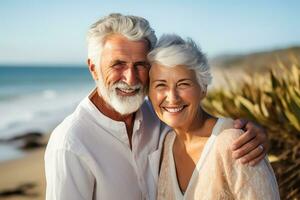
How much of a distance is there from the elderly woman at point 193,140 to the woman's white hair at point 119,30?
0.15 meters

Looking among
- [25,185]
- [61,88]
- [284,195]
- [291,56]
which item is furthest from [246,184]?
[61,88]

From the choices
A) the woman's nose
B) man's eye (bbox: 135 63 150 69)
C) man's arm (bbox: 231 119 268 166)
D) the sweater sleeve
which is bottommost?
the sweater sleeve

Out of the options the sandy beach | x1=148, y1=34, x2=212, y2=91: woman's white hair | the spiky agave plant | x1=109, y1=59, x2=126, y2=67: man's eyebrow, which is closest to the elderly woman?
x1=148, y1=34, x2=212, y2=91: woman's white hair

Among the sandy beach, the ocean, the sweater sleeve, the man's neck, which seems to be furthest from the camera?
the ocean

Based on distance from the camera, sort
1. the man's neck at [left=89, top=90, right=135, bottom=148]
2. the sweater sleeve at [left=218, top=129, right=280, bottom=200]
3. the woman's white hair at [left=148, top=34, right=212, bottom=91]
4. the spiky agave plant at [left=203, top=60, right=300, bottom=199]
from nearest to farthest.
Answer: the sweater sleeve at [left=218, top=129, right=280, bottom=200], the woman's white hair at [left=148, top=34, right=212, bottom=91], the man's neck at [left=89, top=90, right=135, bottom=148], the spiky agave plant at [left=203, top=60, right=300, bottom=199]

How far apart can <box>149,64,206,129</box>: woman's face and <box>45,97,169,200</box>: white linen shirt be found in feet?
1.02

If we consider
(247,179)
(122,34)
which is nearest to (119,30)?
(122,34)

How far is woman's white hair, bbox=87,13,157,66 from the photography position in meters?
2.93

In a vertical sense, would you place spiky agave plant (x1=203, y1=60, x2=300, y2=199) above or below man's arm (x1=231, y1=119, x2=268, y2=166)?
below

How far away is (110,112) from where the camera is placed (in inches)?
124

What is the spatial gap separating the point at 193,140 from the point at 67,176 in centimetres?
67

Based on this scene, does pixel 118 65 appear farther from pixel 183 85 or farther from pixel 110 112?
pixel 183 85

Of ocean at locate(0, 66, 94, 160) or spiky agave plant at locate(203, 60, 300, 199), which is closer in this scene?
spiky agave plant at locate(203, 60, 300, 199)

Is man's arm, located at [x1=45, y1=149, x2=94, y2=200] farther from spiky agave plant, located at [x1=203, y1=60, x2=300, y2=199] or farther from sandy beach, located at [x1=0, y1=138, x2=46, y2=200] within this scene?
sandy beach, located at [x1=0, y1=138, x2=46, y2=200]
